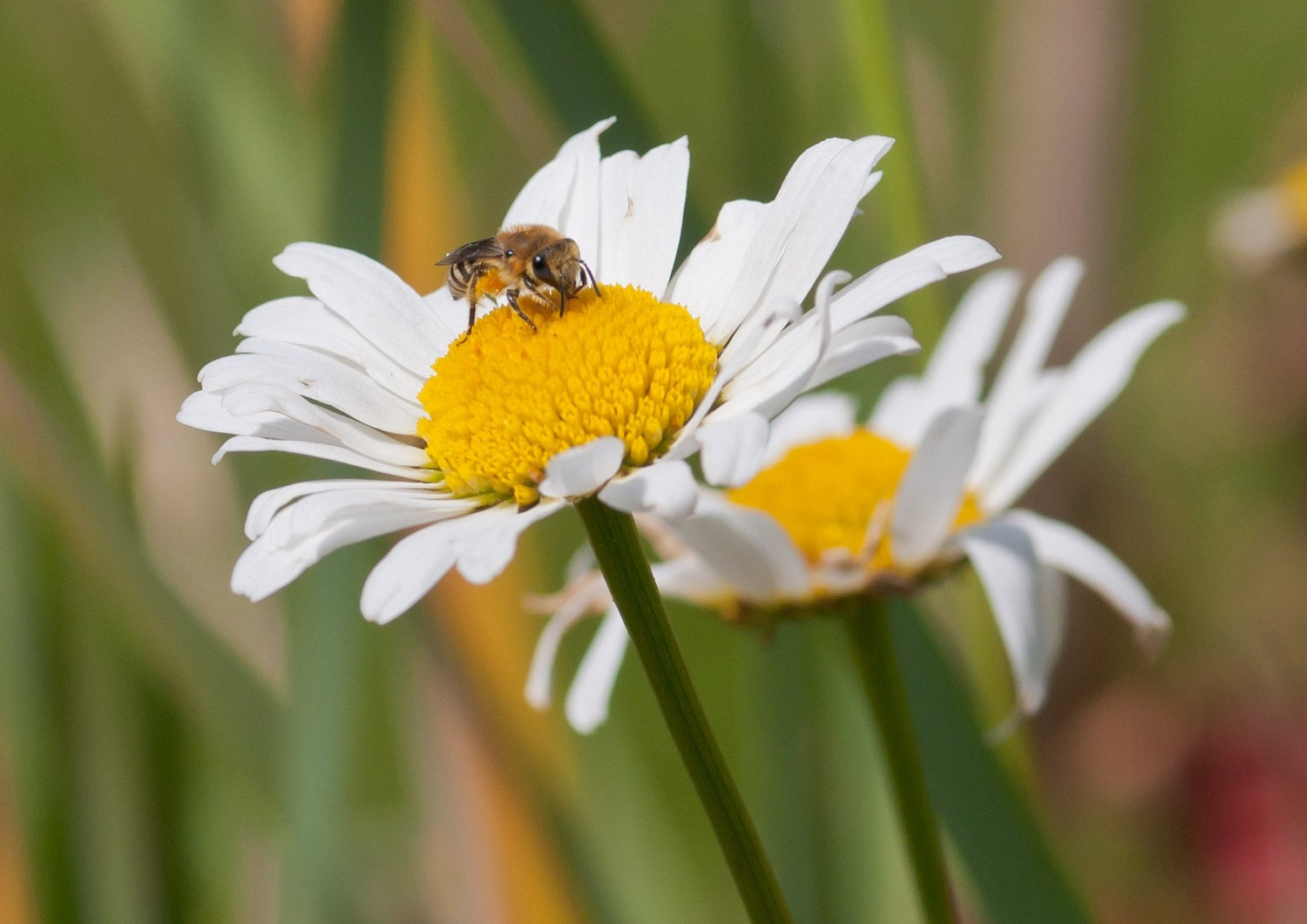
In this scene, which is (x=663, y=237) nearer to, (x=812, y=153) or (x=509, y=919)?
(x=812, y=153)

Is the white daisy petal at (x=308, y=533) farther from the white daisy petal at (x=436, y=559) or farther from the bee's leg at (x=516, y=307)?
the bee's leg at (x=516, y=307)

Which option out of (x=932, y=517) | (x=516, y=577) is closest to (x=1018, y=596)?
(x=932, y=517)

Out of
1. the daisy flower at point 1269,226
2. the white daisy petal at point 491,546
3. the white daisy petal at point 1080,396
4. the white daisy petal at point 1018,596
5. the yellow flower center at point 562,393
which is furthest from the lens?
the daisy flower at point 1269,226

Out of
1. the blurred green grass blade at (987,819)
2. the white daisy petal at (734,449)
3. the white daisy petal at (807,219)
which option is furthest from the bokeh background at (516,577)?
the white daisy petal at (734,449)

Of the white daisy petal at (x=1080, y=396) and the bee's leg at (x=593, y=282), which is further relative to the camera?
the white daisy petal at (x=1080, y=396)

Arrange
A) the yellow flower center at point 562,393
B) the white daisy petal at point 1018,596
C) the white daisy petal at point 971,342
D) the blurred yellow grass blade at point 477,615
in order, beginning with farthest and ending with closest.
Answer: the blurred yellow grass blade at point 477,615
the white daisy petal at point 971,342
the white daisy petal at point 1018,596
the yellow flower center at point 562,393

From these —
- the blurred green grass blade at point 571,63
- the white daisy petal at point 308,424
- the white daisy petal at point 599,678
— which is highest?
the blurred green grass blade at point 571,63

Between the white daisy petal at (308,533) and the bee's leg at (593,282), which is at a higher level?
the bee's leg at (593,282)
